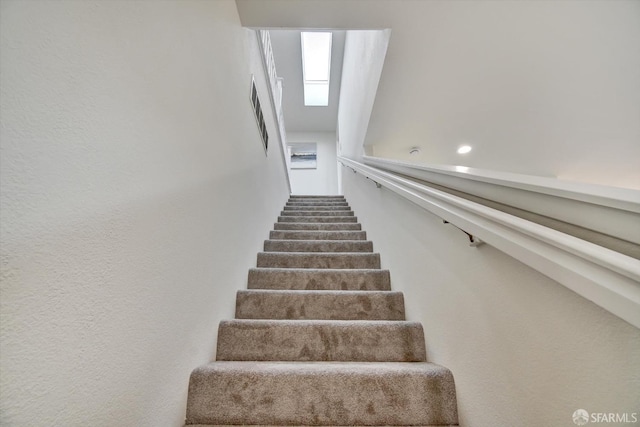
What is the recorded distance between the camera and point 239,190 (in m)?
1.56

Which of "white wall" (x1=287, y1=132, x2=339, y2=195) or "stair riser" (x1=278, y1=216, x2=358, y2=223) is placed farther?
"white wall" (x1=287, y1=132, x2=339, y2=195)

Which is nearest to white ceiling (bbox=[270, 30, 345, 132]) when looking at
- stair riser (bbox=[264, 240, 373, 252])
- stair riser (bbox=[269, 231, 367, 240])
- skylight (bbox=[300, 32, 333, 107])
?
skylight (bbox=[300, 32, 333, 107])

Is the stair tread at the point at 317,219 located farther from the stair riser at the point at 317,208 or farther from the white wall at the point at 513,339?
the white wall at the point at 513,339

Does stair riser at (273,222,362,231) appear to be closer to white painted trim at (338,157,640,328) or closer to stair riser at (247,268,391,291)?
stair riser at (247,268,391,291)

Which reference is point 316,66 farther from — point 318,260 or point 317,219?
point 318,260

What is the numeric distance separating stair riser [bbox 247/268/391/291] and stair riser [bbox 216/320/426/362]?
43 centimetres

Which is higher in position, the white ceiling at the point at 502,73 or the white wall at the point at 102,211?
the white ceiling at the point at 502,73

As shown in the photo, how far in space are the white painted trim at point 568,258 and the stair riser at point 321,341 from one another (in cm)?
68

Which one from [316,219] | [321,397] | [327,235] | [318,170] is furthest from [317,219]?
[318,170]

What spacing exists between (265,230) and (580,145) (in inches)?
132

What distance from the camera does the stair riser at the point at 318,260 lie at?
6.09ft

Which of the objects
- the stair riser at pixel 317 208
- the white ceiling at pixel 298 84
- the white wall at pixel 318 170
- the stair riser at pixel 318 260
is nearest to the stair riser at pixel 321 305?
the stair riser at pixel 318 260

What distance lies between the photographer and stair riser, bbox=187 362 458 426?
2.82 feet

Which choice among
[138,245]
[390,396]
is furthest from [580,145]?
[138,245]
